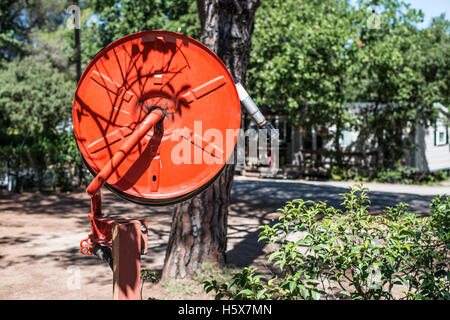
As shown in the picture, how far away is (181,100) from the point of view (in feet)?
6.09

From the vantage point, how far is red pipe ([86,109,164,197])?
171cm

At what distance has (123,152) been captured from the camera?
1.71 metres

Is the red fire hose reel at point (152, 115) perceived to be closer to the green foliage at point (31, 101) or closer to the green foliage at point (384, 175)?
the green foliage at point (384, 175)

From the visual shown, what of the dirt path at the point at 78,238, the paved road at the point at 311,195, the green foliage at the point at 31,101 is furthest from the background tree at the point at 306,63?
the green foliage at the point at 31,101

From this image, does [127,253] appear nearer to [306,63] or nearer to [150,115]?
[150,115]

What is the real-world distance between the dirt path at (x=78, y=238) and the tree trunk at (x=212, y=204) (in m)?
0.31

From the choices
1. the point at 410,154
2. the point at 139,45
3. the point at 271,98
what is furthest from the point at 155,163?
the point at 410,154


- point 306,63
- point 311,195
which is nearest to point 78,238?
point 311,195

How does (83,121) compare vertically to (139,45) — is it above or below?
below

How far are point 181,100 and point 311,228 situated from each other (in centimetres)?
130

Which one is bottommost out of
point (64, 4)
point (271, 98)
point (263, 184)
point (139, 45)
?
point (263, 184)
